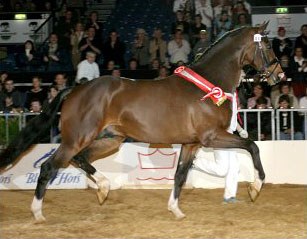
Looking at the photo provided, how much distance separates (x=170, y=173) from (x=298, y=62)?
13.2ft

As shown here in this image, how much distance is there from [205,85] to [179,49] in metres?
6.08

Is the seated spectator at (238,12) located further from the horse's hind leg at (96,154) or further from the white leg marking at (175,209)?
the white leg marking at (175,209)

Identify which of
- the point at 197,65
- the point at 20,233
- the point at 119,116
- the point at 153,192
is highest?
the point at 197,65

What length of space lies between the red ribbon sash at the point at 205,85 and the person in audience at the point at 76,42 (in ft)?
21.0

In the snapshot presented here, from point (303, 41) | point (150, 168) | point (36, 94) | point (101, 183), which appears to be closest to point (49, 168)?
point (101, 183)

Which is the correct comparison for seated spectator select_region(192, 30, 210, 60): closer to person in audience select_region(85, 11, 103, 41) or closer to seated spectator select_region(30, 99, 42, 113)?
person in audience select_region(85, 11, 103, 41)

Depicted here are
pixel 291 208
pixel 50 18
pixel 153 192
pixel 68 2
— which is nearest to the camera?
pixel 291 208

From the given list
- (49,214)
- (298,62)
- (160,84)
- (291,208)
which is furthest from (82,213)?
(298,62)

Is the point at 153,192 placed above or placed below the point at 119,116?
below

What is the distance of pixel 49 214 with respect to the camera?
8.50 m

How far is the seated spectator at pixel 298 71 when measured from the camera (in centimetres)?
1248

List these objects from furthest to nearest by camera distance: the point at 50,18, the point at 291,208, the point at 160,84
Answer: the point at 50,18, the point at 291,208, the point at 160,84

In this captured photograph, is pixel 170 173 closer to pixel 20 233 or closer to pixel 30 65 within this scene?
pixel 20 233

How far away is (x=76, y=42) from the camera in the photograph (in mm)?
14398
